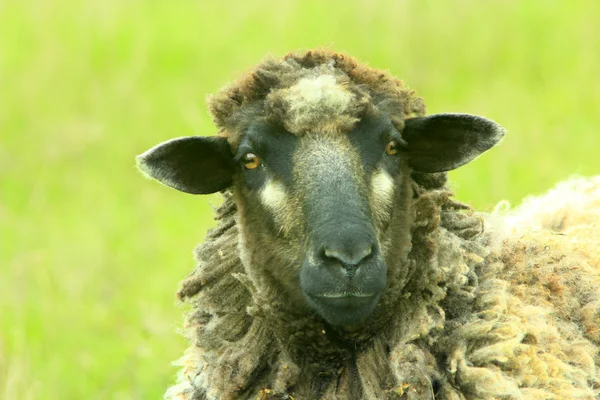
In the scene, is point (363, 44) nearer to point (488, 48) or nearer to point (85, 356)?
point (488, 48)

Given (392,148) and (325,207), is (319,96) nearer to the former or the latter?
(392,148)

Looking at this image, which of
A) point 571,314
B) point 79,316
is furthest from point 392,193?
point 79,316

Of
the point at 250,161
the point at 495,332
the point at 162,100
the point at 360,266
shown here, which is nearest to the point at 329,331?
the point at 360,266

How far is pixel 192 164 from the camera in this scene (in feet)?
15.0

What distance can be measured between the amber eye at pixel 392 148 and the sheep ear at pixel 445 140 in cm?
11

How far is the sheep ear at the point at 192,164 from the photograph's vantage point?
4488mm

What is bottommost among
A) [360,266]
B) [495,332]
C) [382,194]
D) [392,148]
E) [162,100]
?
[495,332]

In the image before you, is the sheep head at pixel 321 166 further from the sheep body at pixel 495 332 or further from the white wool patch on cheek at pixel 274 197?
the sheep body at pixel 495 332

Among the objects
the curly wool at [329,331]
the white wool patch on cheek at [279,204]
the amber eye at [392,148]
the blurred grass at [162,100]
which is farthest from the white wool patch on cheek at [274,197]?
the blurred grass at [162,100]

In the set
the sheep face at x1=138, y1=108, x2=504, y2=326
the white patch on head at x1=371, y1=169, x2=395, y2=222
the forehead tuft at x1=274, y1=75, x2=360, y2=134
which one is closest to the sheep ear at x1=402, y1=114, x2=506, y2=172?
the sheep face at x1=138, y1=108, x2=504, y2=326

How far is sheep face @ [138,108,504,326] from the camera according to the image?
4.00 m

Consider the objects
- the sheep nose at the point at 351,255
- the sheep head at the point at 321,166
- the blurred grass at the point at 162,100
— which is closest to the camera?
the sheep nose at the point at 351,255

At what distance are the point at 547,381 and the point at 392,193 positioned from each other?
97 centimetres

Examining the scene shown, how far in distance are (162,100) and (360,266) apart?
9704 mm
